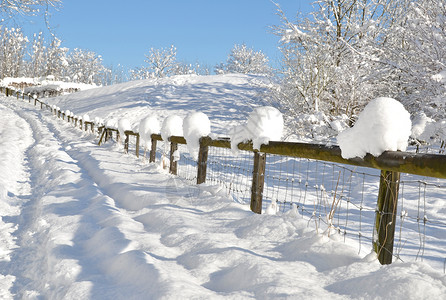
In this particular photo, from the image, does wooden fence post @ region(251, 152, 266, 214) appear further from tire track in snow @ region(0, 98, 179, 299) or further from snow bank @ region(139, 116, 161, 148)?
snow bank @ region(139, 116, 161, 148)

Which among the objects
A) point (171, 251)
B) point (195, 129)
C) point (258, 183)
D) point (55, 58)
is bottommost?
point (171, 251)

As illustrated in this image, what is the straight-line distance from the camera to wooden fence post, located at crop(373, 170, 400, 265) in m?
2.50

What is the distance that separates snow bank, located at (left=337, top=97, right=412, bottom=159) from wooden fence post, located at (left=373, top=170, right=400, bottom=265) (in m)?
0.23

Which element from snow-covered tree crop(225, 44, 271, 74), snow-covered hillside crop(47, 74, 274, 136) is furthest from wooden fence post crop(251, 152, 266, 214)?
snow-covered tree crop(225, 44, 271, 74)

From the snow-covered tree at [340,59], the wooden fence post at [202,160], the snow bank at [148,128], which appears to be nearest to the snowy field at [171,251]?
the wooden fence post at [202,160]

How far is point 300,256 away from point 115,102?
122ft

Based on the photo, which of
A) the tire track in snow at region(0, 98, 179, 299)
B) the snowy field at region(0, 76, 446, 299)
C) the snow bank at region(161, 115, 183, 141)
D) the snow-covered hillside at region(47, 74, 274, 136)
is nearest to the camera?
the snowy field at region(0, 76, 446, 299)

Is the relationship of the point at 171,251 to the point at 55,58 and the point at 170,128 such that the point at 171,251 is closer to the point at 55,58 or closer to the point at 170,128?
the point at 170,128

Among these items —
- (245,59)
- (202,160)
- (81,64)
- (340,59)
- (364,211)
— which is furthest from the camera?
(81,64)

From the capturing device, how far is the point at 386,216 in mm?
2518

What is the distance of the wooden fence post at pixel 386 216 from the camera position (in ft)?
8.21

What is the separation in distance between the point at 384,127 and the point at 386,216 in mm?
694

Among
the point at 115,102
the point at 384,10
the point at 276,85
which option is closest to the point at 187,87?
the point at 115,102

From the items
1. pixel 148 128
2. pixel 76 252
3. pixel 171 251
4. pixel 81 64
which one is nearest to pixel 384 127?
pixel 171 251
